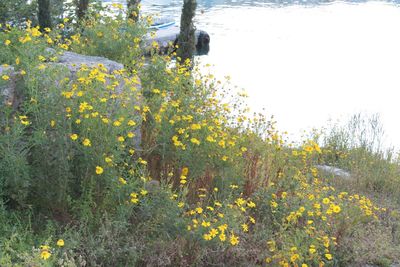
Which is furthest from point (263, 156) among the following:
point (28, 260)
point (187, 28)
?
point (187, 28)

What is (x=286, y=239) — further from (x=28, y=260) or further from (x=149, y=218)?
(x=28, y=260)

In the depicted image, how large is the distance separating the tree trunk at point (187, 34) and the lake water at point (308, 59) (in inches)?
47.0

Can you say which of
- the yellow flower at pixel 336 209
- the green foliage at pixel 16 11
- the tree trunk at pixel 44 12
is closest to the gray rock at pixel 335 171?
the yellow flower at pixel 336 209

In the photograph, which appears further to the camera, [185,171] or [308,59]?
[308,59]

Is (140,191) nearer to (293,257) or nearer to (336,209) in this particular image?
(293,257)

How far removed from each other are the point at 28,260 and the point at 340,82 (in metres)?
11.0

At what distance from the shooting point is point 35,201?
3.41 metres

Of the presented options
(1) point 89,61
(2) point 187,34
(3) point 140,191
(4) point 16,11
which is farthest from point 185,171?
(4) point 16,11

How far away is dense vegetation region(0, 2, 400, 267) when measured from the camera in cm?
312

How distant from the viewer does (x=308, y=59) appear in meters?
15.2

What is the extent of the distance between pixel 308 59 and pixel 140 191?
1241 centimetres

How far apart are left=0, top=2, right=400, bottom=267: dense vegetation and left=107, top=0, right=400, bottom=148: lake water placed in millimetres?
4187

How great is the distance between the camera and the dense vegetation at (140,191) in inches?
123

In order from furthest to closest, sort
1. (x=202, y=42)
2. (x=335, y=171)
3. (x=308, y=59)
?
(x=202, y=42) → (x=308, y=59) → (x=335, y=171)
